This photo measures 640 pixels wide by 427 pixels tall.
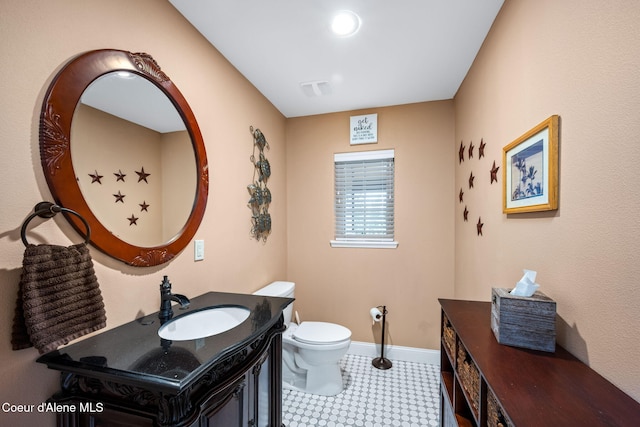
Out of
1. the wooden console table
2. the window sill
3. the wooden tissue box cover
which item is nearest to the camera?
the wooden console table

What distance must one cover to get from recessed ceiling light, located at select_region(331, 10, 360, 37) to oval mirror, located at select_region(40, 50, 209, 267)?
94cm

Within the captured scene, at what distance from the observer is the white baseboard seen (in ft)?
7.86

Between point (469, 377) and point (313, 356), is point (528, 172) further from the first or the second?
point (313, 356)

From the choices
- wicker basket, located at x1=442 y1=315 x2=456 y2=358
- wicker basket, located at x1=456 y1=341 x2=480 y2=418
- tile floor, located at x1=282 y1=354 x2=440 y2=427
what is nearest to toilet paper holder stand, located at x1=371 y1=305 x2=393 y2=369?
tile floor, located at x1=282 y1=354 x2=440 y2=427

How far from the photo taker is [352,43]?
1.62m

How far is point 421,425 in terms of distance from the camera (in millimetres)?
1675

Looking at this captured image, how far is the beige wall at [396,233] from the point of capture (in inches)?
93.9

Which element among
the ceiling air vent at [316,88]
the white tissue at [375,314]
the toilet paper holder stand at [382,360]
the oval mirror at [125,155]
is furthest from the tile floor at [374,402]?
the ceiling air vent at [316,88]

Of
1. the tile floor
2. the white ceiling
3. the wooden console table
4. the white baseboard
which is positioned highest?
the white ceiling

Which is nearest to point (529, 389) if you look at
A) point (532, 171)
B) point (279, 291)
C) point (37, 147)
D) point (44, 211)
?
point (532, 171)

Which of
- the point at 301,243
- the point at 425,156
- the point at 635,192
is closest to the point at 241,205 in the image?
the point at 301,243

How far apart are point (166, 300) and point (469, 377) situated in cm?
128

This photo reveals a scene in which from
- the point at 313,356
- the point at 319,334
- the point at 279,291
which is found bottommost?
the point at 313,356

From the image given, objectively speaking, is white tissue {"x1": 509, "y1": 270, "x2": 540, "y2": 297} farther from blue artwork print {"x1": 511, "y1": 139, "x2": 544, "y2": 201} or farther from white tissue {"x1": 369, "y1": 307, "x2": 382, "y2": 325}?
white tissue {"x1": 369, "y1": 307, "x2": 382, "y2": 325}
